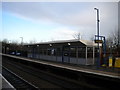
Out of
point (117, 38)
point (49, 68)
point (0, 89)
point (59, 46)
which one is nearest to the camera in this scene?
point (0, 89)

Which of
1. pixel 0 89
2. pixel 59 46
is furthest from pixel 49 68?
pixel 59 46

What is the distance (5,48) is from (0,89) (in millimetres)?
77492

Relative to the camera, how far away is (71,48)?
2894 cm

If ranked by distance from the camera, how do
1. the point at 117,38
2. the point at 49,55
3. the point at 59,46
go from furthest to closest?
the point at 117,38, the point at 49,55, the point at 59,46

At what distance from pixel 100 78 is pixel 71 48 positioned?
17.2m

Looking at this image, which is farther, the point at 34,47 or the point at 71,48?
the point at 34,47

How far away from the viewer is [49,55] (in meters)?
36.1

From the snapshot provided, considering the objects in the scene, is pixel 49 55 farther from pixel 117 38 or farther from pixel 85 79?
pixel 117 38

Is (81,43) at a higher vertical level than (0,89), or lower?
higher

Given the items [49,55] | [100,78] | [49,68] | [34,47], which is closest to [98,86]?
[100,78]

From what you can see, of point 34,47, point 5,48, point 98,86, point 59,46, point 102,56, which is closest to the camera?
point 98,86

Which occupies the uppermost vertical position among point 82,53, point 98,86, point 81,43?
point 81,43

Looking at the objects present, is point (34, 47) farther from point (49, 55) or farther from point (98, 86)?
point (98, 86)

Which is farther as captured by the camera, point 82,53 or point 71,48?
point 71,48
